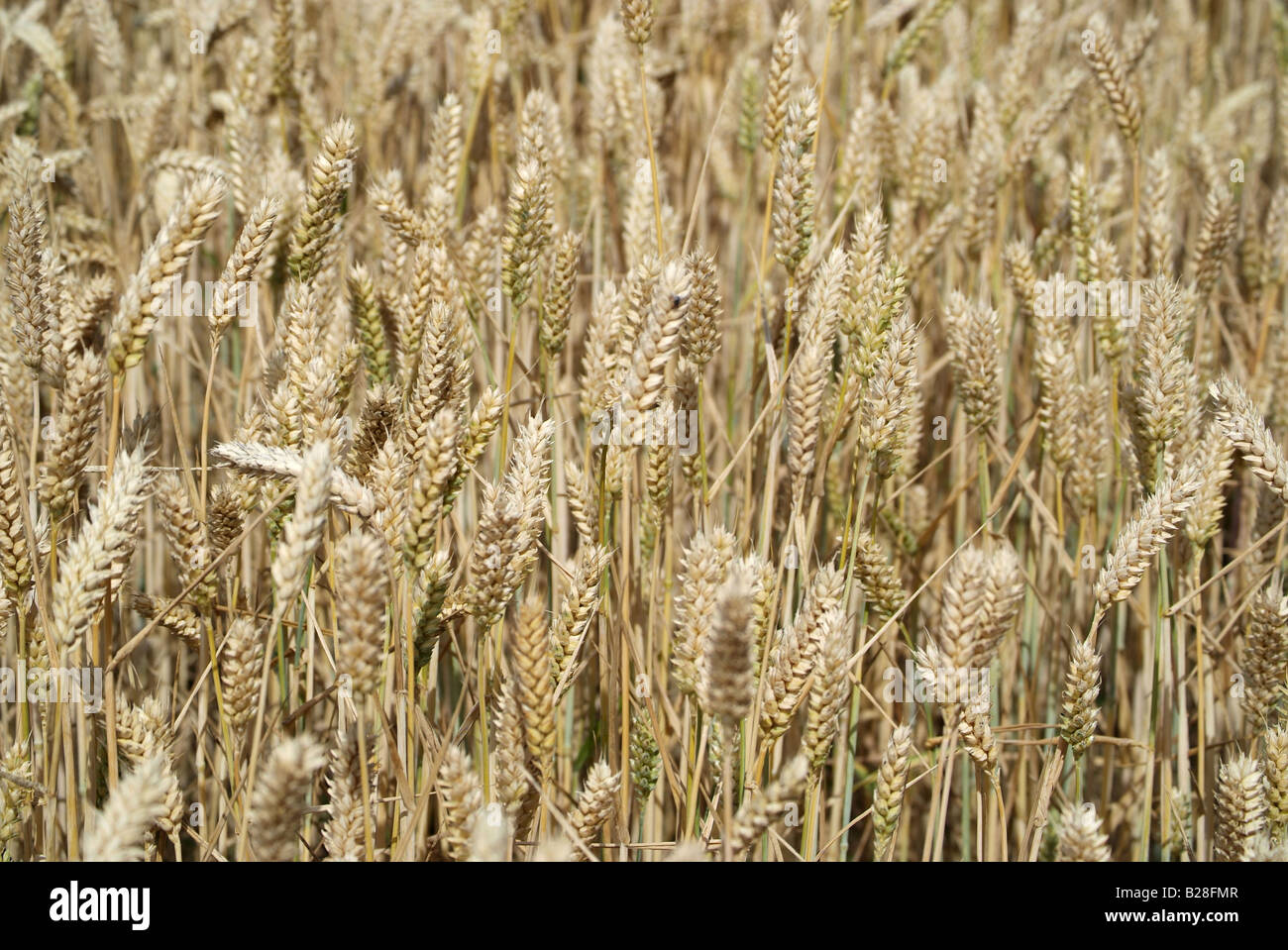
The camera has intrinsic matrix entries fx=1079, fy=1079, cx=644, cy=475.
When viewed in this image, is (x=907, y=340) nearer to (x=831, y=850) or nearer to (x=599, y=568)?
(x=599, y=568)

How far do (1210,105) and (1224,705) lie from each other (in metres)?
2.49

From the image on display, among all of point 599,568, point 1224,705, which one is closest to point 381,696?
point 599,568

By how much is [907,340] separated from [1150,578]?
91 centimetres

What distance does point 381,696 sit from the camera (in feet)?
4.37

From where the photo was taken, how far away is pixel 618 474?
1.44 metres

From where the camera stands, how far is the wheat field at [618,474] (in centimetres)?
116

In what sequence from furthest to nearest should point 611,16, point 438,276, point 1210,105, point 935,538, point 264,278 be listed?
1. point 1210,105
2. point 611,16
3. point 935,538
4. point 264,278
5. point 438,276

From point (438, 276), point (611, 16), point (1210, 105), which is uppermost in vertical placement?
point (1210, 105)

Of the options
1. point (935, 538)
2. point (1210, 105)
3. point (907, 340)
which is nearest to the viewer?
point (907, 340)

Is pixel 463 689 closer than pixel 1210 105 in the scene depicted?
Yes

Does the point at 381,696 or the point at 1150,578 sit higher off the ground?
the point at 1150,578

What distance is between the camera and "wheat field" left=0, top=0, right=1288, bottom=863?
3.80 ft
